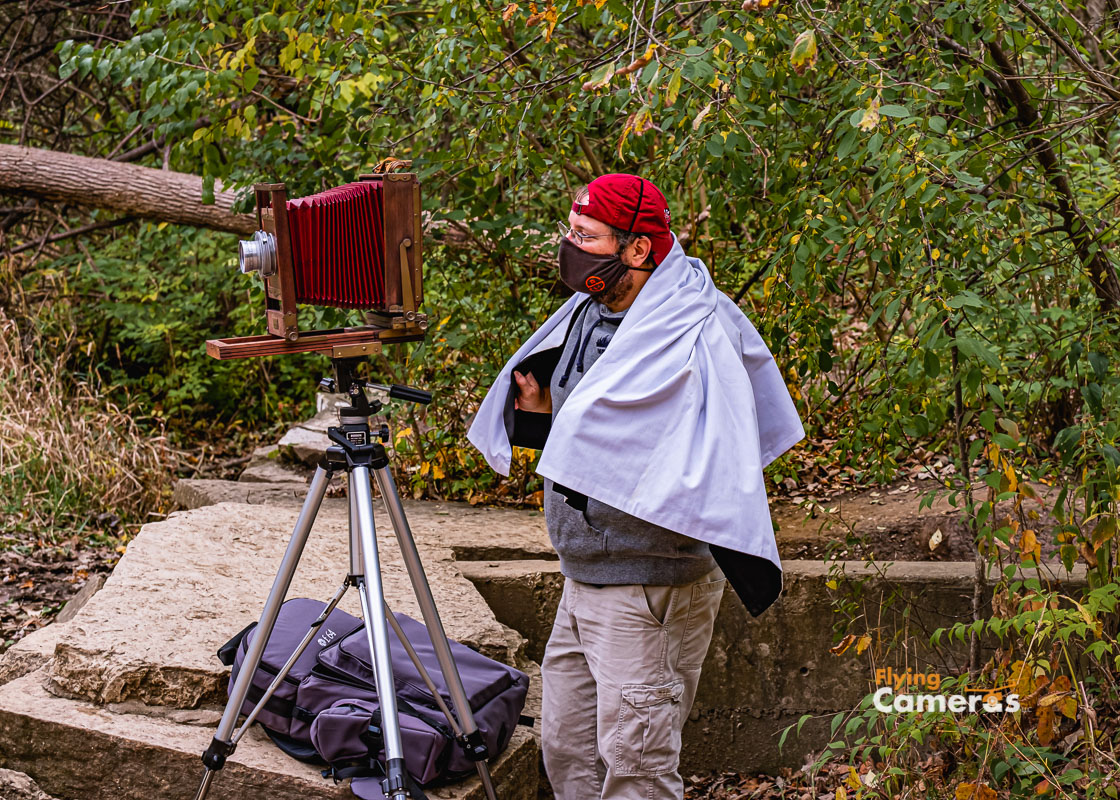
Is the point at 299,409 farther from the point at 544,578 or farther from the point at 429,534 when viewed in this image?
the point at 544,578

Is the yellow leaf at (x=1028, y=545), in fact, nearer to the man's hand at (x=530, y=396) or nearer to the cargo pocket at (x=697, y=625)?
the cargo pocket at (x=697, y=625)

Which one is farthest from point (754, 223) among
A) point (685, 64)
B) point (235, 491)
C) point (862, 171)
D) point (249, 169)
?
point (235, 491)

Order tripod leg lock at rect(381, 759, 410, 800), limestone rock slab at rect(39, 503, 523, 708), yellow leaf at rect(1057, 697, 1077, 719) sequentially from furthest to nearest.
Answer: limestone rock slab at rect(39, 503, 523, 708) < yellow leaf at rect(1057, 697, 1077, 719) < tripod leg lock at rect(381, 759, 410, 800)

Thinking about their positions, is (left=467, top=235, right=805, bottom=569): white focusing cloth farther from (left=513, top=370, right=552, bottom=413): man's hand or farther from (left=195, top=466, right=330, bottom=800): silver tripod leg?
(left=195, top=466, right=330, bottom=800): silver tripod leg

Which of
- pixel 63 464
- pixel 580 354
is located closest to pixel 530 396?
pixel 580 354

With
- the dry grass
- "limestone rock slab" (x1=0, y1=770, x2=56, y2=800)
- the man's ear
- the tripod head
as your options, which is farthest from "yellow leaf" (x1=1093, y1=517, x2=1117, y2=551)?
the dry grass

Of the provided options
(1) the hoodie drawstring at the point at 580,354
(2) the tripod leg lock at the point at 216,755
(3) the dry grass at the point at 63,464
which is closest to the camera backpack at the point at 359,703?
(2) the tripod leg lock at the point at 216,755

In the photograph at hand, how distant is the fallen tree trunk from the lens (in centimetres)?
643

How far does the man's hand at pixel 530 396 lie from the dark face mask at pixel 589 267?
1.18 ft

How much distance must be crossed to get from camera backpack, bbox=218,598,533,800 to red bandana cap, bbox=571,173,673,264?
4.51 ft

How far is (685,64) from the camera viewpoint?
8.91ft

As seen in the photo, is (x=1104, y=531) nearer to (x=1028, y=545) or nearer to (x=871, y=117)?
(x=1028, y=545)

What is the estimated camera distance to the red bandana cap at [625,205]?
2.46 meters

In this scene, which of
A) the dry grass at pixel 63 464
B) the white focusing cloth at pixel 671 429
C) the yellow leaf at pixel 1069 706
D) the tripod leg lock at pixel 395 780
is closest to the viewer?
the white focusing cloth at pixel 671 429
